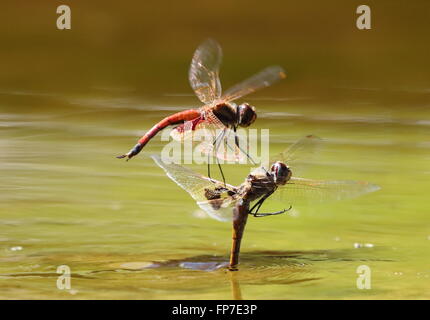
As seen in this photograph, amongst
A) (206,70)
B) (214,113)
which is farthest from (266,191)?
(206,70)

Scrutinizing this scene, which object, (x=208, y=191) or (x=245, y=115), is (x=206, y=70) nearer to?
(x=245, y=115)

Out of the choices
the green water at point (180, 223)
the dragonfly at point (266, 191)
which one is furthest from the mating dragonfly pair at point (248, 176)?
the green water at point (180, 223)

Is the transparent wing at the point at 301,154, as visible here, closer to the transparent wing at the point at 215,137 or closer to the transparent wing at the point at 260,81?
the transparent wing at the point at 215,137

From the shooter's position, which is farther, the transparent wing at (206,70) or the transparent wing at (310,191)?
the transparent wing at (206,70)

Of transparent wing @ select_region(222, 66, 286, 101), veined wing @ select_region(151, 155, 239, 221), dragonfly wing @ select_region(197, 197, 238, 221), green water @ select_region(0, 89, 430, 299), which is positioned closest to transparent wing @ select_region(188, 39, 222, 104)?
Result: transparent wing @ select_region(222, 66, 286, 101)

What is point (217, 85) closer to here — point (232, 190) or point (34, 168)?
point (232, 190)

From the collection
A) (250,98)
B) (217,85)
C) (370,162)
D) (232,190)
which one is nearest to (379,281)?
(232,190)

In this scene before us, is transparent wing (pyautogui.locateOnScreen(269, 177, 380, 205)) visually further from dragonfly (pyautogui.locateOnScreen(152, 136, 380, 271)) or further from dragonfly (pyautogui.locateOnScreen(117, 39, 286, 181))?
dragonfly (pyautogui.locateOnScreen(117, 39, 286, 181))
